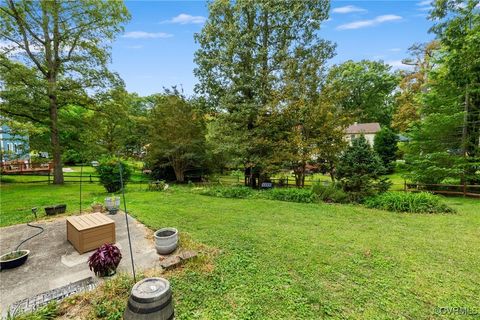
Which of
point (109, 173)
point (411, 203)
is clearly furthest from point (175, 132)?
point (411, 203)

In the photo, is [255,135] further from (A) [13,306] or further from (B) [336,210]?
(A) [13,306]

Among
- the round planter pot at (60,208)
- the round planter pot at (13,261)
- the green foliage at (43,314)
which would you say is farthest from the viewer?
the round planter pot at (60,208)

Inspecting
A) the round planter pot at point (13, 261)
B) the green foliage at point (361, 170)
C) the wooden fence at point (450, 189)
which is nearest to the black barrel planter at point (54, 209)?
the round planter pot at point (13, 261)

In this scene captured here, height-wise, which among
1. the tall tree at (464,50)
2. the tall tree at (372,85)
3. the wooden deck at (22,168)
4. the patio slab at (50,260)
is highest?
the tall tree at (372,85)

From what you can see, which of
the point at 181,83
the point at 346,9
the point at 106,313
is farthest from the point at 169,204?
the point at 346,9

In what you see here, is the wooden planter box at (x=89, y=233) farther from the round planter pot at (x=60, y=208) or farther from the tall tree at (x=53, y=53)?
the tall tree at (x=53, y=53)

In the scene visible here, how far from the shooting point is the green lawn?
103 inches

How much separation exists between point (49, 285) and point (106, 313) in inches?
48.6

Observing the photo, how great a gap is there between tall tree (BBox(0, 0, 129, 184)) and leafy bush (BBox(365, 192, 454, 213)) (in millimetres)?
14743

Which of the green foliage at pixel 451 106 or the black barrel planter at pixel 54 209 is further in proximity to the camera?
the green foliage at pixel 451 106

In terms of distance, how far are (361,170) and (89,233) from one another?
7.81 metres

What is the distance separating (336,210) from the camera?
687 centimetres

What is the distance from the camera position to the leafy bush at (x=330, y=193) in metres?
7.93

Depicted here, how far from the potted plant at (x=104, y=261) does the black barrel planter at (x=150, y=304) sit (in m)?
1.07
